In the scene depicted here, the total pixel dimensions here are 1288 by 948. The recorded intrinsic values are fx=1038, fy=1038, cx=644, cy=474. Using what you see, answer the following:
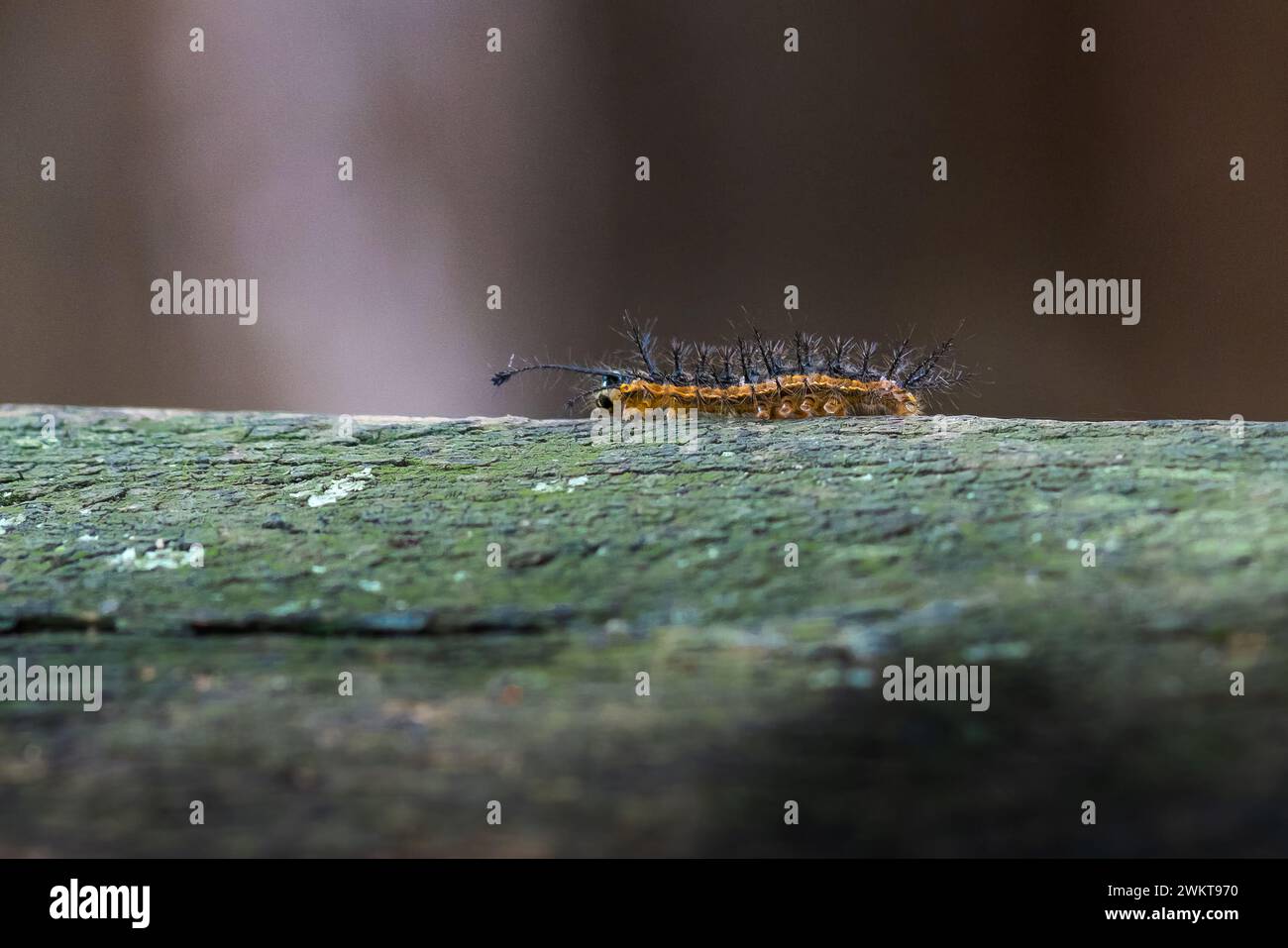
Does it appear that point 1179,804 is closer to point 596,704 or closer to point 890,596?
point 890,596

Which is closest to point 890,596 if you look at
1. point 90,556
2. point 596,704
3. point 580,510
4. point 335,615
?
point 596,704
